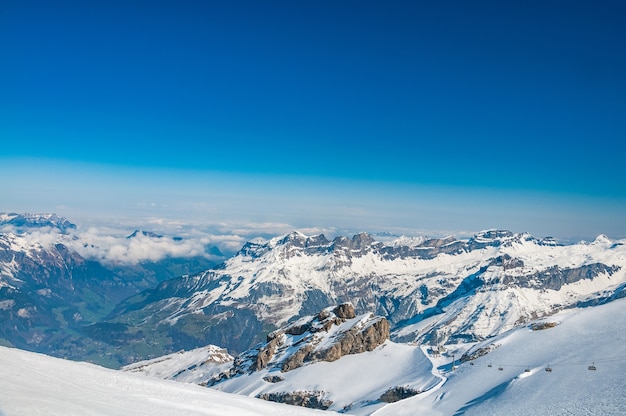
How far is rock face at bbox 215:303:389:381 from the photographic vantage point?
166m

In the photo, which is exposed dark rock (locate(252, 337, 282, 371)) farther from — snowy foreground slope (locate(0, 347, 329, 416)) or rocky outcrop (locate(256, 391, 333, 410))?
snowy foreground slope (locate(0, 347, 329, 416))

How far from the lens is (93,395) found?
33.0 metres

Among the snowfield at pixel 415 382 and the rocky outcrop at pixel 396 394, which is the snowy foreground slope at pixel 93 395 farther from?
the rocky outcrop at pixel 396 394

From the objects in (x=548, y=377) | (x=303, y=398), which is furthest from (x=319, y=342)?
(x=548, y=377)

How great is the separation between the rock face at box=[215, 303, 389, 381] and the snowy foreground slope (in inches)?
5022

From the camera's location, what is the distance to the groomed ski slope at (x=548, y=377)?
56.3 metres

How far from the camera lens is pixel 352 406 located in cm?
11525

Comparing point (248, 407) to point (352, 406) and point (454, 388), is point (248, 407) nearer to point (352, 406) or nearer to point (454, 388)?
point (454, 388)

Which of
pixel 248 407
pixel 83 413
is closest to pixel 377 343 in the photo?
pixel 248 407

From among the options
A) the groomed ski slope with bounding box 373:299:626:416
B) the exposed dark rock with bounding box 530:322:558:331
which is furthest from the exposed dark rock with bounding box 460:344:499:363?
the exposed dark rock with bounding box 530:322:558:331

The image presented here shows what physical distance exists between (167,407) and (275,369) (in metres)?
145

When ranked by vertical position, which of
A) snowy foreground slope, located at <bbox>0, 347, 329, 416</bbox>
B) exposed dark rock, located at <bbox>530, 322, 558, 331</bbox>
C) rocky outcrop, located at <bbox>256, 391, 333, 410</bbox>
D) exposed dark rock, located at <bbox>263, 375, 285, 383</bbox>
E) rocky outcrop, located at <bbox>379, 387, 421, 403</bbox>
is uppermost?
snowy foreground slope, located at <bbox>0, 347, 329, 416</bbox>

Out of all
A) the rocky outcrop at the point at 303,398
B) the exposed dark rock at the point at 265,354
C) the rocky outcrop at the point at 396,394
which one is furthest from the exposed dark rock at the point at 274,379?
the rocky outcrop at the point at 396,394

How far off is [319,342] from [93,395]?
14897cm
